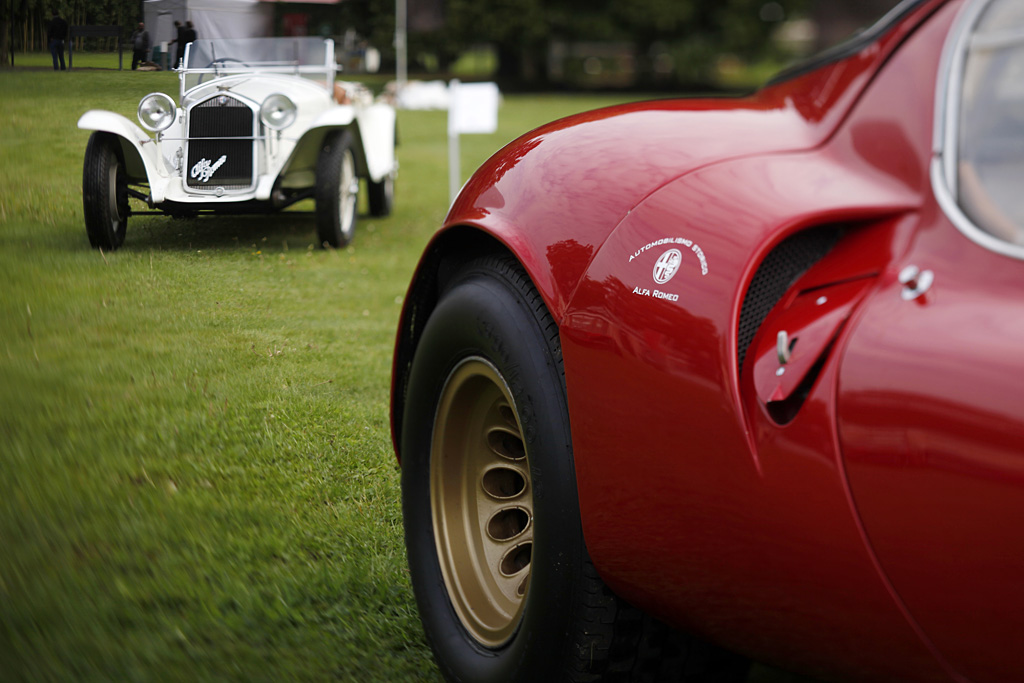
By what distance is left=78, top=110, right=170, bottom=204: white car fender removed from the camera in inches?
86.9

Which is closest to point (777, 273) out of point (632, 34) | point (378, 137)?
point (378, 137)

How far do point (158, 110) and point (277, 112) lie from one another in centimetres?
41

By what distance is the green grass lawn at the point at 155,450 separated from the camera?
7.18 feet

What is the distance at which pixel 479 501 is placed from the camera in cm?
225

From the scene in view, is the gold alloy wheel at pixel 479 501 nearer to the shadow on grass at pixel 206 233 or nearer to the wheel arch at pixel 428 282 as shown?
the wheel arch at pixel 428 282

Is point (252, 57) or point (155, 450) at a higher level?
point (252, 57)

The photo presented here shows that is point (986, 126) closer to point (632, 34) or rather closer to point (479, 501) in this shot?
point (479, 501)

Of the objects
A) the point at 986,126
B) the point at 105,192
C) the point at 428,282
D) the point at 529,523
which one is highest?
the point at 986,126

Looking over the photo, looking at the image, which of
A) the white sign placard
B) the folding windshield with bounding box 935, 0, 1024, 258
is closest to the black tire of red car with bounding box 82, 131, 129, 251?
the folding windshield with bounding box 935, 0, 1024, 258

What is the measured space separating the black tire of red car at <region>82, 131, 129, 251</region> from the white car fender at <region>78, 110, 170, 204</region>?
2cm

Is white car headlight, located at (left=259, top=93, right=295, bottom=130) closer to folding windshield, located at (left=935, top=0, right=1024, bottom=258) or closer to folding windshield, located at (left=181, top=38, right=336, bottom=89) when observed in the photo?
folding windshield, located at (left=181, top=38, right=336, bottom=89)

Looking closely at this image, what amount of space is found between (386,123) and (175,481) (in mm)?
8026

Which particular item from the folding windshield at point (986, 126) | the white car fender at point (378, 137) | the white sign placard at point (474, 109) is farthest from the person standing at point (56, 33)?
the white sign placard at point (474, 109)

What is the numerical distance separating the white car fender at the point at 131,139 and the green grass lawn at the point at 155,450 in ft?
0.08
